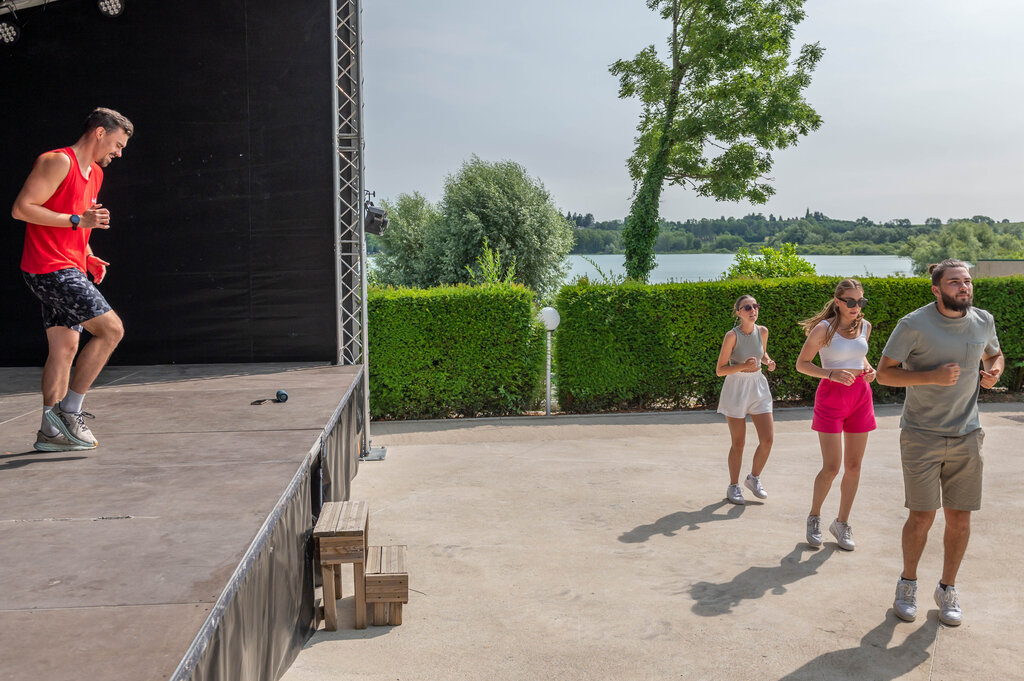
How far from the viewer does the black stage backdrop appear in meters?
7.12

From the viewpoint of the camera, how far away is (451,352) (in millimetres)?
9344

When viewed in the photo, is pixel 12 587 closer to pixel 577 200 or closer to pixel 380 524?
pixel 380 524

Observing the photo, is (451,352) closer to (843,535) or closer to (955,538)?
(843,535)

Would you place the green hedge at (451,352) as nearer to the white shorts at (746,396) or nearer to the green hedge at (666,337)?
the green hedge at (666,337)

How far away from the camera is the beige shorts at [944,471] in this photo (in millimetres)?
3547

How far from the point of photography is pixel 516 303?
950cm

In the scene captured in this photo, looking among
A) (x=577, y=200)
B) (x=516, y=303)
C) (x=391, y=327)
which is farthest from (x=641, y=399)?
(x=577, y=200)

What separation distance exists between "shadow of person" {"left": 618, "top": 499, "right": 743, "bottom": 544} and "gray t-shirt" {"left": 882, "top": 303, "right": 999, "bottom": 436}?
1.86 metres

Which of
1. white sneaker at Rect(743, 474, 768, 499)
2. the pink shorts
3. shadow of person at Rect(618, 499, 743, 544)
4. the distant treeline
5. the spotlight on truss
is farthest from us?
the distant treeline

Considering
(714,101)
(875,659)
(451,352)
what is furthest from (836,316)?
(714,101)

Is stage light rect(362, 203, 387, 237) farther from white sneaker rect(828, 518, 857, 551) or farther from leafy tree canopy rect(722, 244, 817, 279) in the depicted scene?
leafy tree canopy rect(722, 244, 817, 279)

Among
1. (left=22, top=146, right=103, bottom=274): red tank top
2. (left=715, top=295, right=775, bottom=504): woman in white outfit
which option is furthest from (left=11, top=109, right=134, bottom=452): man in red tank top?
(left=715, top=295, right=775, bottom=504): woman in white outfit

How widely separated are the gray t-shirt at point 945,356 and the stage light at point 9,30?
7.34 m

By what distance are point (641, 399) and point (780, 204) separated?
2214cm
